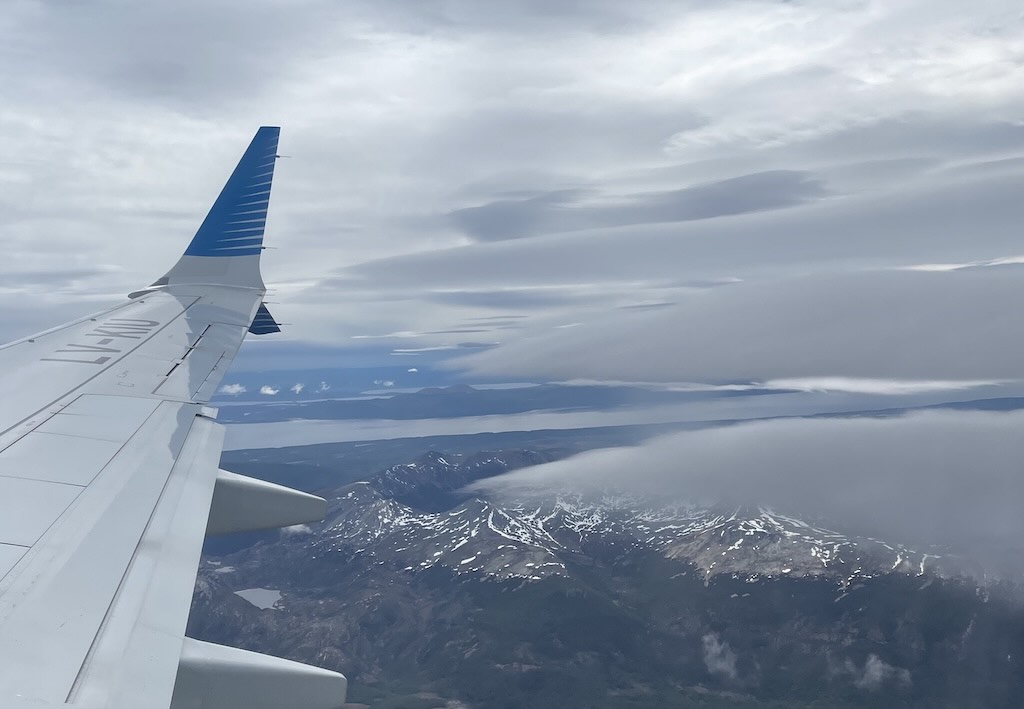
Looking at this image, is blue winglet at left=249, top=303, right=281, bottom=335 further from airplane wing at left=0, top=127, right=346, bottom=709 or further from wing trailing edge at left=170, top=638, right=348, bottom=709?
wing trailing edge at left=170, top=638, right=348, bottom=709

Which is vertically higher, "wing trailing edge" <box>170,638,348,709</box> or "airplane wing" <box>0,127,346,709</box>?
"airplane wing" <box>0,127,346,709</box>

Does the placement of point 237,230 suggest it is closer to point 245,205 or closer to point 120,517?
point 245,205

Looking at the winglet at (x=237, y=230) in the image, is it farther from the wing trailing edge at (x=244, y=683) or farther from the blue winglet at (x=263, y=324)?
the wing trailing edge at (x=244, y=683)

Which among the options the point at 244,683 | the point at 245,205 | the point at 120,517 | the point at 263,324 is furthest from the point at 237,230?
the point at 244,683

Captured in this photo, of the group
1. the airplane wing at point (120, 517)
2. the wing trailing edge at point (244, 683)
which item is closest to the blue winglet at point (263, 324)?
the airplane wing at point (120, 517)

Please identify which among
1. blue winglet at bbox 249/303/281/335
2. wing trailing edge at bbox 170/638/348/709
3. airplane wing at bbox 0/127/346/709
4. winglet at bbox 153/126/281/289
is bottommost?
wing trailing edge at bbox 170/638/348/709

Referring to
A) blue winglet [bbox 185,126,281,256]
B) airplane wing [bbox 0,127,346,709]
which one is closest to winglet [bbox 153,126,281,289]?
blue winglet [bbox 185,126,281,256]
